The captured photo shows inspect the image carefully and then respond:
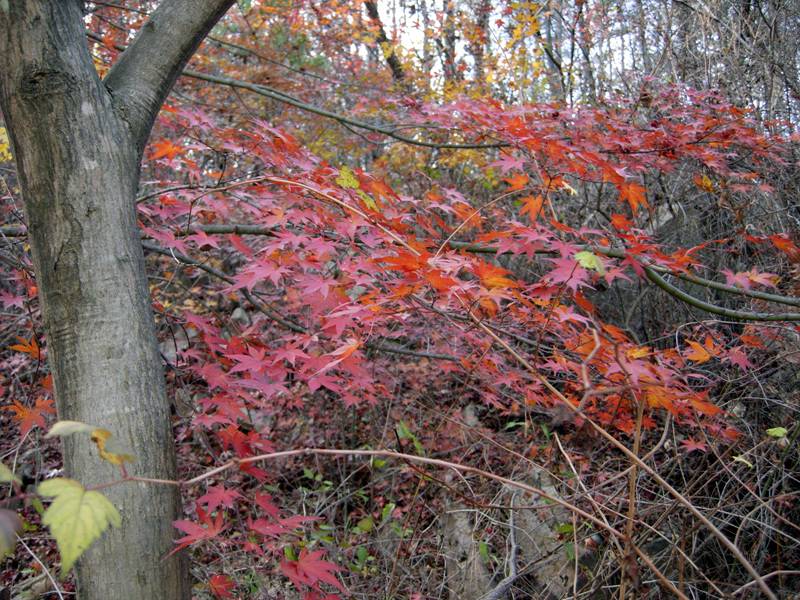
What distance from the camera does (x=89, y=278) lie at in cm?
198

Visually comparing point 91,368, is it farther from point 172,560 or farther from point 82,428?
point 82,428

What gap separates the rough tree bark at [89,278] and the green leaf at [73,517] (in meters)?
0.91

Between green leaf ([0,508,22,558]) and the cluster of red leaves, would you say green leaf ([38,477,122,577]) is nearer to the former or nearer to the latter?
green leaf ([0,508,22,558])

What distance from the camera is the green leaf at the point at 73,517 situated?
3.22 ft

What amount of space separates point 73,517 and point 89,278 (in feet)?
3.84

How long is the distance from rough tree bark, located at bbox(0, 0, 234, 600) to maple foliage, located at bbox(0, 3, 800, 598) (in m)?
0.19

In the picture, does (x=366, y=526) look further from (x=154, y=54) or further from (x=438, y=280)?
(x=154, y=54)

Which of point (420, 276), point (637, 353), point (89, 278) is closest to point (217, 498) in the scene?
point (89, 278)

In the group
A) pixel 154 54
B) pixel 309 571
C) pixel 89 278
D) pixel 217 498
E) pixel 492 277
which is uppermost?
pixel 154 54

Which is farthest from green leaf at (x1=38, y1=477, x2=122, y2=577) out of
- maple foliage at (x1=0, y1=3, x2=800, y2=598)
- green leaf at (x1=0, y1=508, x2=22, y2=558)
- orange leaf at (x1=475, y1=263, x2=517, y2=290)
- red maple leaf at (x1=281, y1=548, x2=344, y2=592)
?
orange leaf at (x1=475, y1=263, x2=517, y2=290)

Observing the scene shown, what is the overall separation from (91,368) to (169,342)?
16.4 feet

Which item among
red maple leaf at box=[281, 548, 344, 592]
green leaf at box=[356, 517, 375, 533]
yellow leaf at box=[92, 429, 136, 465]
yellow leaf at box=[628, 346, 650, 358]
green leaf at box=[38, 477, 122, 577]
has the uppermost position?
yellow leaf at box=[92, 429, 136, 465]

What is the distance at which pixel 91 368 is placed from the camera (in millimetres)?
1943

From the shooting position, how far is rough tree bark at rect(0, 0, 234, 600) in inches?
75.0
